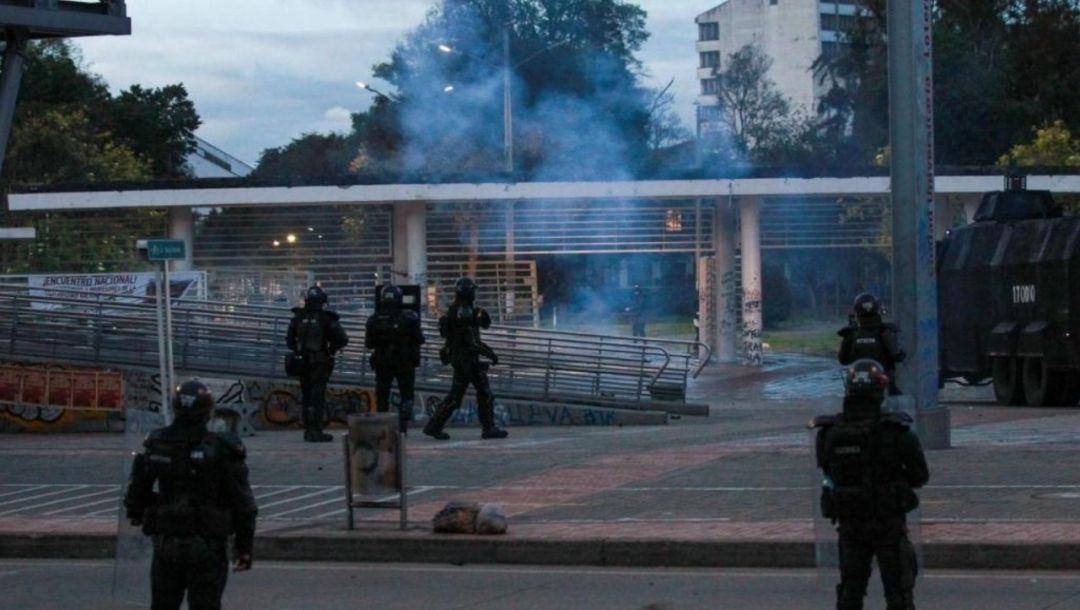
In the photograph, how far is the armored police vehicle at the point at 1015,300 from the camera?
23.8 m

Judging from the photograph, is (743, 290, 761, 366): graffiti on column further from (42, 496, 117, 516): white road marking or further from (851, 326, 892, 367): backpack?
(42, 496, 117, 516): white road marking

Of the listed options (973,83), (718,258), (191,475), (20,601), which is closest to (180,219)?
(718,258)

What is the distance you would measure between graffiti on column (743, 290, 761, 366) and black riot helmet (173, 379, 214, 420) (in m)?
32.4

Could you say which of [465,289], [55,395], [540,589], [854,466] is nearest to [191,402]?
[854,466]

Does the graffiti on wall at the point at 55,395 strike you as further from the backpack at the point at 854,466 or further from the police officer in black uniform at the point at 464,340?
the backpack at the point at 854,466

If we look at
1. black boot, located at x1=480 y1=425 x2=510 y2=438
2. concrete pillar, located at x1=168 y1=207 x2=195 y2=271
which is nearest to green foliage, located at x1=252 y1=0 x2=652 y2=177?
concrete pillar, located at x1=168 y1=207 x2=195 y2=271

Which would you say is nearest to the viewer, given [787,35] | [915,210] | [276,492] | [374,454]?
[374,454]

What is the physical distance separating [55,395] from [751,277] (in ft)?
65.7

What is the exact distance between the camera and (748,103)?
85.3 meters

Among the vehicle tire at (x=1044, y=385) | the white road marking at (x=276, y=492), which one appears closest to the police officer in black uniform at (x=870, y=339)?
the white road marking at (x=276, y=492)

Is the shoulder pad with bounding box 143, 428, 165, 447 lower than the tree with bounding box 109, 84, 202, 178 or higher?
lower

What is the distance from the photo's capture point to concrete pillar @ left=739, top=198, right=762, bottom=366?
38.9m

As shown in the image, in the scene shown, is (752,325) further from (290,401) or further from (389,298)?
(389,298)

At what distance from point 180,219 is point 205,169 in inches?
1753
